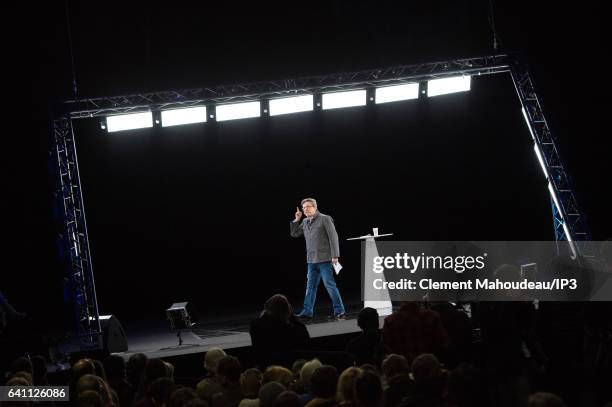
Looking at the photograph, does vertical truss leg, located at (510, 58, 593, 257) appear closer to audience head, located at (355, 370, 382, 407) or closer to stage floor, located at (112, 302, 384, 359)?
stage floor, located at (112, 302, 384, 359)

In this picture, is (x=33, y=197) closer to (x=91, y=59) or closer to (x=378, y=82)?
(x=91, y=59)

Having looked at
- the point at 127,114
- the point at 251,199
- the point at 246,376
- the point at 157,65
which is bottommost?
the point at 246,376

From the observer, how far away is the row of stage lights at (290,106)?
11414mm

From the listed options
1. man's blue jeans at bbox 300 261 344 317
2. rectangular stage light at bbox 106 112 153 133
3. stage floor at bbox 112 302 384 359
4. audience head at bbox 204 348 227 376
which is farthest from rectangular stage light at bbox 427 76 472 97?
audience head at bbox 204 348 227 376

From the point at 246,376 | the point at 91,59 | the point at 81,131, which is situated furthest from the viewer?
the point at 81,131

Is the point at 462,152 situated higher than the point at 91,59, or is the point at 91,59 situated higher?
the point at 91,59

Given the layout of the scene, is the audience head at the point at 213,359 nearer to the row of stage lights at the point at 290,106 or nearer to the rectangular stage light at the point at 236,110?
the row of stage lights at the point at 290,106

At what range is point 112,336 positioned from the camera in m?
10.4

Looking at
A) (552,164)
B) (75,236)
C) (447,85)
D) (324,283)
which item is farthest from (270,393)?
(552,164)

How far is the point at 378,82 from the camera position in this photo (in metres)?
11.3

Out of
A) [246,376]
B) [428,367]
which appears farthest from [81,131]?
[428,367]

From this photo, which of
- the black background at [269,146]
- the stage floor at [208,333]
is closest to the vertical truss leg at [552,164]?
the black background at [269,146]

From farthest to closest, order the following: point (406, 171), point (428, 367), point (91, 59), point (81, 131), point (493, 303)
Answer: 1. point (406, 171)
2. point (81, 131)
3. point (91, 59)
4. point (493, 303)
5. point (428, 367)

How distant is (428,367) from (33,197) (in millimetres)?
10047
